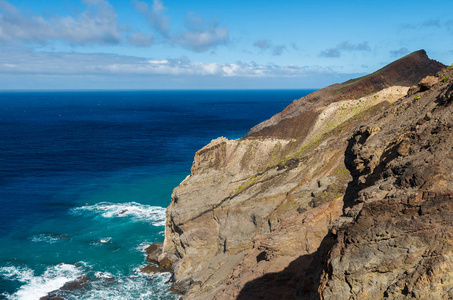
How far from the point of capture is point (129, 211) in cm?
5819

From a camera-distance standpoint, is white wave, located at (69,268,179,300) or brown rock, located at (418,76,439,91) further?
white wave, located at (69,268,179,300)

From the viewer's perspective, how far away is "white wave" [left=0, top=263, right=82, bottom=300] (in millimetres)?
37553

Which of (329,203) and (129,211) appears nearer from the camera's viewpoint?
(329,203)

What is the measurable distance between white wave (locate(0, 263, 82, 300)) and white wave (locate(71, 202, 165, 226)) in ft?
46.8

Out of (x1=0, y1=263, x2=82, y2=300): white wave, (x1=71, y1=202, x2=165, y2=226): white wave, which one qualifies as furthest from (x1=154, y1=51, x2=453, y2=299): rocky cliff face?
(x1=71, y1=202, x2=165, y2=226): white wave

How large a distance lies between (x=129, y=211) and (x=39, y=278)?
19.1 meters

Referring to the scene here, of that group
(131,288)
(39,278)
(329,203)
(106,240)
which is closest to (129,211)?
(106,240)

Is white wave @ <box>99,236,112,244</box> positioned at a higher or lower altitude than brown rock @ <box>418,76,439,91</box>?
lower

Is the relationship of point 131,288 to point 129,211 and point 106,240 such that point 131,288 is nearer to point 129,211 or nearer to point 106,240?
point 106,240

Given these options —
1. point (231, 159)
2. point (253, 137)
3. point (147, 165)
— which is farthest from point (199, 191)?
point (147, 165)

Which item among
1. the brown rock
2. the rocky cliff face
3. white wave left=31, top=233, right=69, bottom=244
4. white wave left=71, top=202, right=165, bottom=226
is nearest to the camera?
the rocky cliff face

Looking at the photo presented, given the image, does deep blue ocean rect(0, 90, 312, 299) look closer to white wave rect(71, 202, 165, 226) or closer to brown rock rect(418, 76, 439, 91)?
white wave rect(71, 202, 165, 226)

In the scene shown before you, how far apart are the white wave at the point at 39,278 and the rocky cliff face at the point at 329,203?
9.67 meters

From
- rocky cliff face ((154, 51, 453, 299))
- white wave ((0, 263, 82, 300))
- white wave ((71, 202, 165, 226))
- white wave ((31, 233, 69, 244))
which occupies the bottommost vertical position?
white wave ((0, 263, 82, 300))
